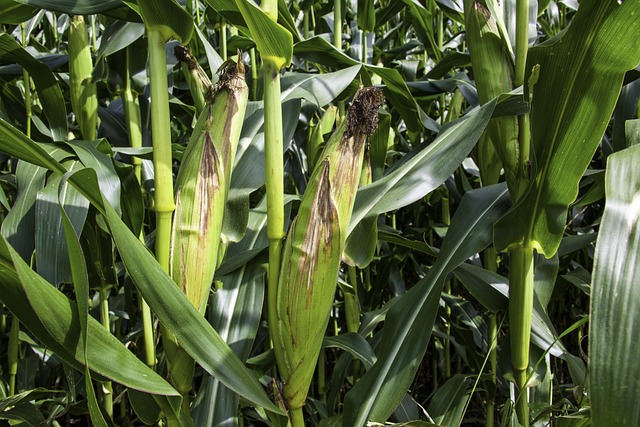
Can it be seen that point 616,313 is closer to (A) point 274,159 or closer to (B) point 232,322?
(A) point 274,159

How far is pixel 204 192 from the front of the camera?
42.3 inches

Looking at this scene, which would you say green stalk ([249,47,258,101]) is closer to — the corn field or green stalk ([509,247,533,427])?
the corn field

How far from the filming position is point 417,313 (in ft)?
3.93

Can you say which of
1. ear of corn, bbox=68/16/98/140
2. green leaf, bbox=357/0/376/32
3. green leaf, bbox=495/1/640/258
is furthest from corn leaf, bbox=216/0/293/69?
green leaf, bbox=357/0/376/32

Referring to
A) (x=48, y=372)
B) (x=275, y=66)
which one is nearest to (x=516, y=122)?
(x=275, y=66)

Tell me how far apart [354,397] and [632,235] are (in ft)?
1.99

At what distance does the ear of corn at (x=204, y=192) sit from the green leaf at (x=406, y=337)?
1.15ft

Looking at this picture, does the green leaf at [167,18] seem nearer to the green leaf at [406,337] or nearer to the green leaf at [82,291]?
the green leaf at [82,291]

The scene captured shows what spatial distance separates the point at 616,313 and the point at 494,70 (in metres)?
0.72

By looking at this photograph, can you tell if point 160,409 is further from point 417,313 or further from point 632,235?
point 632,235

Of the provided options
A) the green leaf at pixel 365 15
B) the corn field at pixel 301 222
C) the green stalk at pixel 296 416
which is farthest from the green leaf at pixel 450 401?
the green leaf at pixel 365 15

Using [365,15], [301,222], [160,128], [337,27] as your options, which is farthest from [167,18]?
[365,15]

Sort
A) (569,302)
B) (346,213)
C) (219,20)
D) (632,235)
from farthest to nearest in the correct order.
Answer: (569,302)
(219,20)
(346,213)
(632,235)

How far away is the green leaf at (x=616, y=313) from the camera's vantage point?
0.63 m
